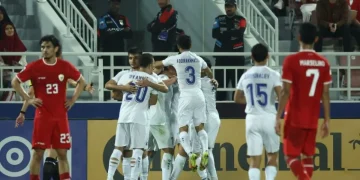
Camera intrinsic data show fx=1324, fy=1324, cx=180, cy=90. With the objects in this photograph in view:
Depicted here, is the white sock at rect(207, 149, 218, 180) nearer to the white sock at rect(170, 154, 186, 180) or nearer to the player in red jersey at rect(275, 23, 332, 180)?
the white sock at rect(170, 154, 186, 180)

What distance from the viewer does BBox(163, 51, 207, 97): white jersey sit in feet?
72.2

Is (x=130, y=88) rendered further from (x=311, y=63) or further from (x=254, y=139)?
(x=311, y=63)

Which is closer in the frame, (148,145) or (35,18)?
(148,145)

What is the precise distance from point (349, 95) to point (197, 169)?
340 cm

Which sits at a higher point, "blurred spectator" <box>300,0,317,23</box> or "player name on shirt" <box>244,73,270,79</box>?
"blurred spectator" <box>300,0,317,23</box>

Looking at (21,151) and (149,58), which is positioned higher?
(149,58)

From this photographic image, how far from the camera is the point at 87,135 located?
23422 millimetres

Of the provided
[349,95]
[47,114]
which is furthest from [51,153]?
[349,95]

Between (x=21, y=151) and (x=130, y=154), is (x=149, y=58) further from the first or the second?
(x=21, y=151)

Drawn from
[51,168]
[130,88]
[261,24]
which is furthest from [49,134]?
[261,24]

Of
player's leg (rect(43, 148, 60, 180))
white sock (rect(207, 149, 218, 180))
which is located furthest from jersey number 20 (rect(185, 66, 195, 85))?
player's leg (rect(43, 148, 60, 180))

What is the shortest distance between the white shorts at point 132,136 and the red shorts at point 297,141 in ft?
12.1

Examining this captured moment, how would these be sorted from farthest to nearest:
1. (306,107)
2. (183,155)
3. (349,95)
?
1. (349,95)
2. (183,155)
3. (306,107)

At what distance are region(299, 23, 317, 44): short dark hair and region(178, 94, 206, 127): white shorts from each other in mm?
4697
